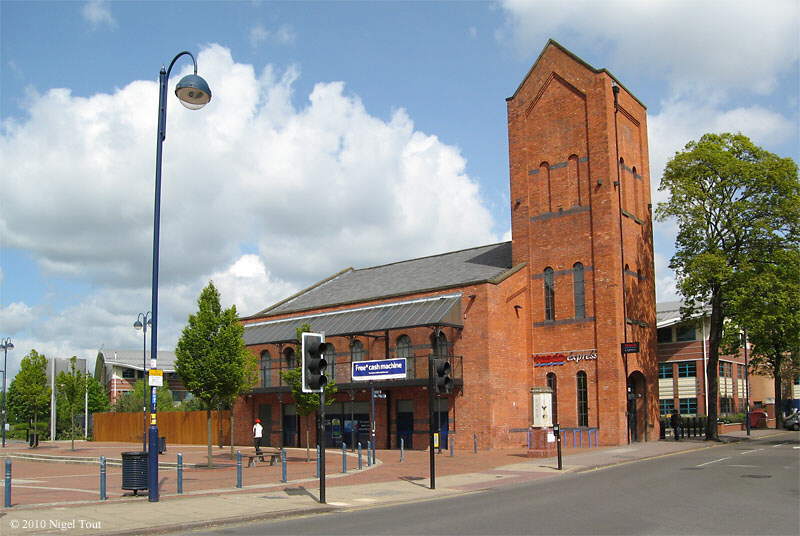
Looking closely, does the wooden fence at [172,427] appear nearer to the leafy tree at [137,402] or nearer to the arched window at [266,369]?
the arched window at [266,369]

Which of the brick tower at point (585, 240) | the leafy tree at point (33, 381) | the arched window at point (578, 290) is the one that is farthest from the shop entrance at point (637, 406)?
the leafy tree at point (33, 381)

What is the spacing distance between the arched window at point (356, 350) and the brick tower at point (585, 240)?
30.3ft

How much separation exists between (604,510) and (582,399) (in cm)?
2318

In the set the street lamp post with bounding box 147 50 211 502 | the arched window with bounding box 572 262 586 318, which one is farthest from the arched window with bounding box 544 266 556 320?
the street lamp post with bounding box 147 50 211 502

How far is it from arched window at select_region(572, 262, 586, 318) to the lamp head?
25.2 meters

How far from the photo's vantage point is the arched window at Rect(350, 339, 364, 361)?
133 ft

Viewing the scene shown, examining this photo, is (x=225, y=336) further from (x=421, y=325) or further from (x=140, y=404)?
(x=140, y=404)

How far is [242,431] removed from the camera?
151 ft

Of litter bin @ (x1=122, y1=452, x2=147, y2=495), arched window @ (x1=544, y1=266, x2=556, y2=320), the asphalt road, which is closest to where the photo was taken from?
the asphalt road

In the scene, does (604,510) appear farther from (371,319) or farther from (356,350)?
(356,350)

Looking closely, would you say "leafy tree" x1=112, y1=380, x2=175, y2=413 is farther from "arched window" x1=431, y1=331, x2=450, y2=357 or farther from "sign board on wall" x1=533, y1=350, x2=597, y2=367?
"sign board on wall" x1=533, y1=350, x2=597, y2=367

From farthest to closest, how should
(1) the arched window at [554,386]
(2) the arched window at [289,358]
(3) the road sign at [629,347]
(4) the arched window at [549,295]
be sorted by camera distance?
(2) the arched window at [289,358] → (4) the arched window at [549,295] → (1) the arched window at [554,386] → (3) the road sign at [629,347]

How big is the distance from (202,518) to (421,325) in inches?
866

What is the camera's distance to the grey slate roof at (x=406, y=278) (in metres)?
40.4
